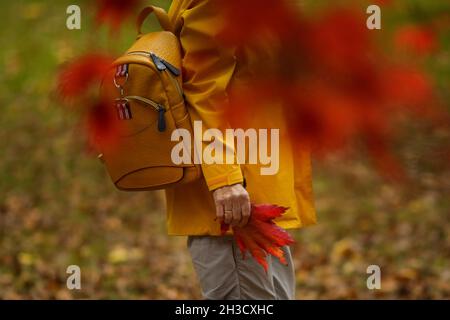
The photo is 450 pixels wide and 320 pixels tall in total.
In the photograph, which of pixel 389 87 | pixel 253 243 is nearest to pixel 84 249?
pixel 253 243

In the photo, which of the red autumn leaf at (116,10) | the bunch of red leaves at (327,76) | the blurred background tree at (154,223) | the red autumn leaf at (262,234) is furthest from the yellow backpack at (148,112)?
the blurred background tree at (154,223)

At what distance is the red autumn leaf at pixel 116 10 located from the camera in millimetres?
1468

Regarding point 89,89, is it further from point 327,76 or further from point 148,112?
point 327,76

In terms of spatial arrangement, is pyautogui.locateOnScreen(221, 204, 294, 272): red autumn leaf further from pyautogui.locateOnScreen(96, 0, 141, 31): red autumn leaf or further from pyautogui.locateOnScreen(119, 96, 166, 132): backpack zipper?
pyautogui.locateOnScreen(96, 0, 141, 31): red autumn leaf

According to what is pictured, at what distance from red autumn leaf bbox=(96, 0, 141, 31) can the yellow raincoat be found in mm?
517

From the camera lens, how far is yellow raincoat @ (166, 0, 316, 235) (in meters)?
2.21

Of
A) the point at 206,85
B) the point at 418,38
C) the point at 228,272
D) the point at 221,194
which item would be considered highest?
the point at 418,38

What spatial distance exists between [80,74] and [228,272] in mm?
1089

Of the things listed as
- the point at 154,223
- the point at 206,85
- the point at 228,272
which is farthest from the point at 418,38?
the point at 154,223

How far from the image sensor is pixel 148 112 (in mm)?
2266

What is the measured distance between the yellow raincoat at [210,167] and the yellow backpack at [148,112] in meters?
0.05

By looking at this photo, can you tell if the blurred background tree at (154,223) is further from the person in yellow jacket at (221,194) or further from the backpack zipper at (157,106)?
the backpack zipper at (157,106)

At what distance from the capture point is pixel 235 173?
2287 mm
